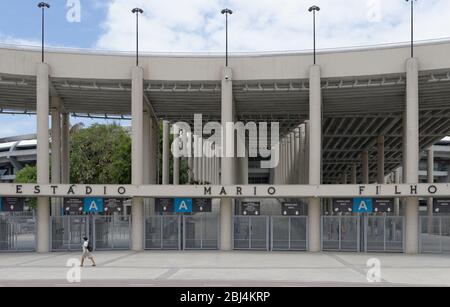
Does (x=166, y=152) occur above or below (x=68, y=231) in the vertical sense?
above

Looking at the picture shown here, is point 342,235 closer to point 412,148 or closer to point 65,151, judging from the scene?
point 412,148

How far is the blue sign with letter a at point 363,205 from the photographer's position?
3275cm

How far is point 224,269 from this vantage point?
2439 centimetres

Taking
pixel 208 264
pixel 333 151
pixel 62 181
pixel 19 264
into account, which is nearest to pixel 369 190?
pixel 208 264

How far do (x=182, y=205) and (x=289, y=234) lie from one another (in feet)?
24.6

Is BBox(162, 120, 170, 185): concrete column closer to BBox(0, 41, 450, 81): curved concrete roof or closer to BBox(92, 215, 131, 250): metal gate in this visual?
BBox(92, 215, 131, 250): metal gate

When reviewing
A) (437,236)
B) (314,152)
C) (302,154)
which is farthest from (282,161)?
(437,236)

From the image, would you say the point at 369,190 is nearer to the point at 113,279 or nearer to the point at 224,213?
the point at 224,213

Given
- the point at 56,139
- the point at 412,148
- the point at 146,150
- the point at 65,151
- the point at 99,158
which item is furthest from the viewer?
the point at 99,158

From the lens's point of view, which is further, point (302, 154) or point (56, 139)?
point (302, 154)

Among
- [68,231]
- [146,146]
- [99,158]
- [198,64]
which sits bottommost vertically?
[68,231]

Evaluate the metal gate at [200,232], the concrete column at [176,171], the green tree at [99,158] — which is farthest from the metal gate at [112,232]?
the concrete column at [176,171]

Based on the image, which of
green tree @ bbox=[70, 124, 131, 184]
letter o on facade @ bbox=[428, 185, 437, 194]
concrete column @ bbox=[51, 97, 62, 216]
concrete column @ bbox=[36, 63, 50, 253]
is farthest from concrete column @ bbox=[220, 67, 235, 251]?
green tree @ bbox=[70, 124, 131, 184]

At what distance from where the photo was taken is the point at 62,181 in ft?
133
